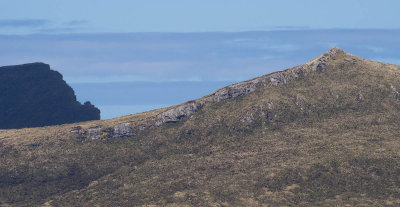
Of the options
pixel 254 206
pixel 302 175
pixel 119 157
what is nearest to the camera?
pixel 254 206

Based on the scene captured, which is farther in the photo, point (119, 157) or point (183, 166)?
point (119, 157)

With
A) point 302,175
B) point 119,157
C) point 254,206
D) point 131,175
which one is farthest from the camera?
point 119,157

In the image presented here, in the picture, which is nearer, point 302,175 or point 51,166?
point 302,175

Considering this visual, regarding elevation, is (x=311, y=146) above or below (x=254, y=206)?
above

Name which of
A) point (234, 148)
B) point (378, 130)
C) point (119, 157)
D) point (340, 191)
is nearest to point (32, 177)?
point (119, 157)

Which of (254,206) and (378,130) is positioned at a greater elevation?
(378,130)

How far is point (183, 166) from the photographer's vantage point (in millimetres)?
184125

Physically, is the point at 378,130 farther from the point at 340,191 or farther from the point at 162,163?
the point at 162,163

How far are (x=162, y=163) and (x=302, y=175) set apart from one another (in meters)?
50.5

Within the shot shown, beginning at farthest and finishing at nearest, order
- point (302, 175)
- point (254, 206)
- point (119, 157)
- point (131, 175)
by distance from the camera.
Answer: point (119, 157) → point (131, 175) → point (302, 175) → point (254, 206)

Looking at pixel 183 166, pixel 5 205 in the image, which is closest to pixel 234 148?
pixel 183 166

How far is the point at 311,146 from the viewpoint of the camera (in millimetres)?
186000

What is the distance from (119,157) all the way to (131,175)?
53.1 ft

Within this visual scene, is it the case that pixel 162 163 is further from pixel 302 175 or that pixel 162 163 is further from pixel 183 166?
pixel 302 175
